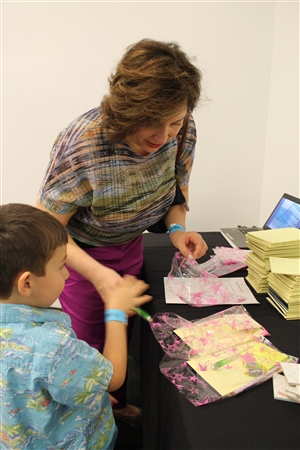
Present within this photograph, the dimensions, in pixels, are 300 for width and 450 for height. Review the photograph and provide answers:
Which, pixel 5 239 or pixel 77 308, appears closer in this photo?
pixel 5 239

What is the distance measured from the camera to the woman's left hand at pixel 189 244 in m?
1.36

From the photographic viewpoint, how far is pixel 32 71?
2.23 meters

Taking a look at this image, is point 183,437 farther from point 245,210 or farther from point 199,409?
point 245,210

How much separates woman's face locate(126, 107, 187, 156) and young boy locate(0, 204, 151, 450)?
38cm

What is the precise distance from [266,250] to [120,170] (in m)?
0.50

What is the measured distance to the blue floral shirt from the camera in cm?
70

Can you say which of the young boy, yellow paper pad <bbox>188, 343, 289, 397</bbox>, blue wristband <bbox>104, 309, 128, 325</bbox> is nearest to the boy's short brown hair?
the young boy

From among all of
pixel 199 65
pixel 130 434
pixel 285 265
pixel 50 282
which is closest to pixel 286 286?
pixel 285 265

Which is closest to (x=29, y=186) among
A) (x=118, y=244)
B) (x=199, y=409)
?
(x=118, y=244)

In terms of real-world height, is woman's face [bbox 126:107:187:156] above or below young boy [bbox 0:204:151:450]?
above

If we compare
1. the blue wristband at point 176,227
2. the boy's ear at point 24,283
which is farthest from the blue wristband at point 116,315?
the blue wristband at point 176,227

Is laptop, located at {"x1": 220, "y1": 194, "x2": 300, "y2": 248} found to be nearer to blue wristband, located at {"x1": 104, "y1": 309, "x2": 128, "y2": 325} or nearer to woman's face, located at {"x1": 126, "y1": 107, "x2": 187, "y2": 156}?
woman's face, located at {"x1": 126, "y1": 107, "x2": 187, "y2": 156}

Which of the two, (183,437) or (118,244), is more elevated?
(118,244)

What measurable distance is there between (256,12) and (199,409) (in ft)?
7.37
